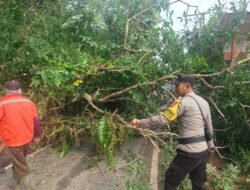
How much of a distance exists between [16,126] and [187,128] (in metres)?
2.08

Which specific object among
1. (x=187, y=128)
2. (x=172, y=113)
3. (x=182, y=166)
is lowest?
(x=182, y=166)

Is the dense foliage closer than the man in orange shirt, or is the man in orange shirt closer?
the man in orange shirt

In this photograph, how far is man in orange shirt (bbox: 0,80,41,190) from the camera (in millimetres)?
4629

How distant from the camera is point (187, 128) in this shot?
180 inches

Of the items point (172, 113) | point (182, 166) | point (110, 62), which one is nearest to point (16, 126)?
point (172, 113)

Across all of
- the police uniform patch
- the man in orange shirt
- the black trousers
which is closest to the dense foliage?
the man in orange shirt

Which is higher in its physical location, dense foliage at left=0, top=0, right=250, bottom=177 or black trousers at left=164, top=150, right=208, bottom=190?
dense foliage at left=0, top=0, right=250, bottom=177

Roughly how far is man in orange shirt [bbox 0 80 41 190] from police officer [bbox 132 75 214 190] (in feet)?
4.49

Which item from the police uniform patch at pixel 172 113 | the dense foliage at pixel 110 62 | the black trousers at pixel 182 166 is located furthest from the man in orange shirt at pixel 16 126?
the black trousers at pixel 182 166

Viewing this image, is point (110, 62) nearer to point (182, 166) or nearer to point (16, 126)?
point (16, 126)

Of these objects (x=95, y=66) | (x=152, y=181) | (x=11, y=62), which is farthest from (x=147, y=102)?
(x=11, y=62)

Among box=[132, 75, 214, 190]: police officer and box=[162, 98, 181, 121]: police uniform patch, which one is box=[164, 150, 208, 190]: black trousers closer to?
box=[132, 75, 214, 190]: police officer

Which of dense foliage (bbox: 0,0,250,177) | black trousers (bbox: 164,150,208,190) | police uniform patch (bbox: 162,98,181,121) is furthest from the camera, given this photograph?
dense foliage (bbox: 0,0,250,177)

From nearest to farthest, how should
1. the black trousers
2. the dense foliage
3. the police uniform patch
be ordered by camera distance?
1. the police uniform patch
2. the black trousers
3. the dense foliage
